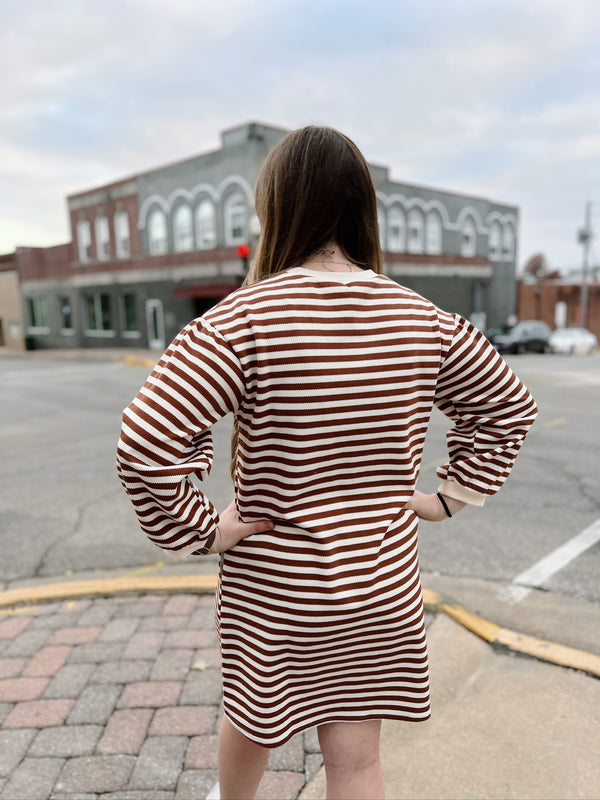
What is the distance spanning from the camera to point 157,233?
24828mm

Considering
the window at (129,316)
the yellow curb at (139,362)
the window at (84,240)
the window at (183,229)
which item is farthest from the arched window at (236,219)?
the window at (84,240)

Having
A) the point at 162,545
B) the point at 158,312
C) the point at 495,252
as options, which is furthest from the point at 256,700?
the point at 495,252

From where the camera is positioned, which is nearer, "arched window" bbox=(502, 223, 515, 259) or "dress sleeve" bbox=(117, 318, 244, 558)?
"dress sleeve" bbox=(117, 318, 244, 558)

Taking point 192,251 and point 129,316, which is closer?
point 192,251

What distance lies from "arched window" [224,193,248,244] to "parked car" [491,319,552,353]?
10.4 m

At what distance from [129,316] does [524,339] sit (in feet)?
54.3

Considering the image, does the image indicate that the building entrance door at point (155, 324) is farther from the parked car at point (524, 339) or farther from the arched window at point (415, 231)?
the parked car at point (524, 339)

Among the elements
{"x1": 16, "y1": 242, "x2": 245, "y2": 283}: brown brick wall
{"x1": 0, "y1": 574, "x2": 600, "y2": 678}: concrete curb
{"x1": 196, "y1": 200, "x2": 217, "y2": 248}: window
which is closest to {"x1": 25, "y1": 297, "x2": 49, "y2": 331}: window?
{"x1": 16, "y1": 242, "x2": 245, "y2": 283}: brown brick wall

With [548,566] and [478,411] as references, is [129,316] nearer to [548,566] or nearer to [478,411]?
[548,566]

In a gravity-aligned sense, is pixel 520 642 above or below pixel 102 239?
below

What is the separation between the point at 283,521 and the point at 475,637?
1965 mm

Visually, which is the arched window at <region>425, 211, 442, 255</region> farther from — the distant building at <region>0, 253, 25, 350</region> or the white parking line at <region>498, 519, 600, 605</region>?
the white parking line at <region>498, 519, 600, 605</region>

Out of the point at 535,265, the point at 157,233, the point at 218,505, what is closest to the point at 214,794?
the point at 218,505

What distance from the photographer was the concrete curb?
2.68 m
